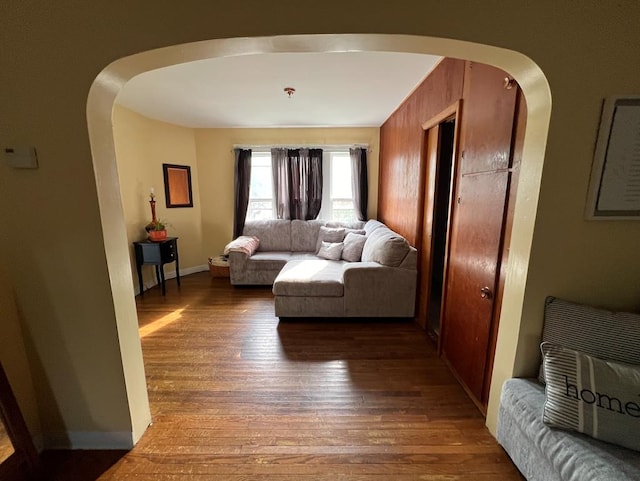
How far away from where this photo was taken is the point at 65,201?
1246 millimetres

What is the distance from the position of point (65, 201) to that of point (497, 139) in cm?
227

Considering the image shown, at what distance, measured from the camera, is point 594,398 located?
1.05 meters

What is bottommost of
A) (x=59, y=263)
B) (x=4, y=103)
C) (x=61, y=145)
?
(x=59, y=263)

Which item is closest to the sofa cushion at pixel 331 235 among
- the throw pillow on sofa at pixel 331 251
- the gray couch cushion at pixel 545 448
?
the throw pillow on sofa at pixel 331 251

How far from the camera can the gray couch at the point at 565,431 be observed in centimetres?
96

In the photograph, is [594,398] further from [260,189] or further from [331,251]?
[260,189]

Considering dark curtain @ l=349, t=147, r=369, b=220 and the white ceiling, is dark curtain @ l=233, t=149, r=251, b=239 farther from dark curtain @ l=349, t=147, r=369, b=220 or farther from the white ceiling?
dark curtain @ l=349, t=147, r=369, b=220

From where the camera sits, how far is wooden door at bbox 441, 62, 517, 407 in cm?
151

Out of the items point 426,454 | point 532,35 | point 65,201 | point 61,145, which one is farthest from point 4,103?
point 426,454

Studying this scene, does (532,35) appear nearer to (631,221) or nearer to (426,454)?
(631,221)

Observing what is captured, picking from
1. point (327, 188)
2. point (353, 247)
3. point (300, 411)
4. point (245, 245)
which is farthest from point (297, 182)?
point (300, 411)

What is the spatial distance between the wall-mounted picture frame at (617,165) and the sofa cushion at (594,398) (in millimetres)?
641

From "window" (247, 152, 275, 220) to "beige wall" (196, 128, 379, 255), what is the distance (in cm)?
28

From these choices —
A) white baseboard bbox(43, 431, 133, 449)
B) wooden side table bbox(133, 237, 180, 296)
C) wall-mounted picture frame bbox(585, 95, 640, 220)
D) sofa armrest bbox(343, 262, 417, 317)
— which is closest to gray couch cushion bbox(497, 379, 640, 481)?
wall-mounted picture frame bbox(585, 95, 640, 220)
